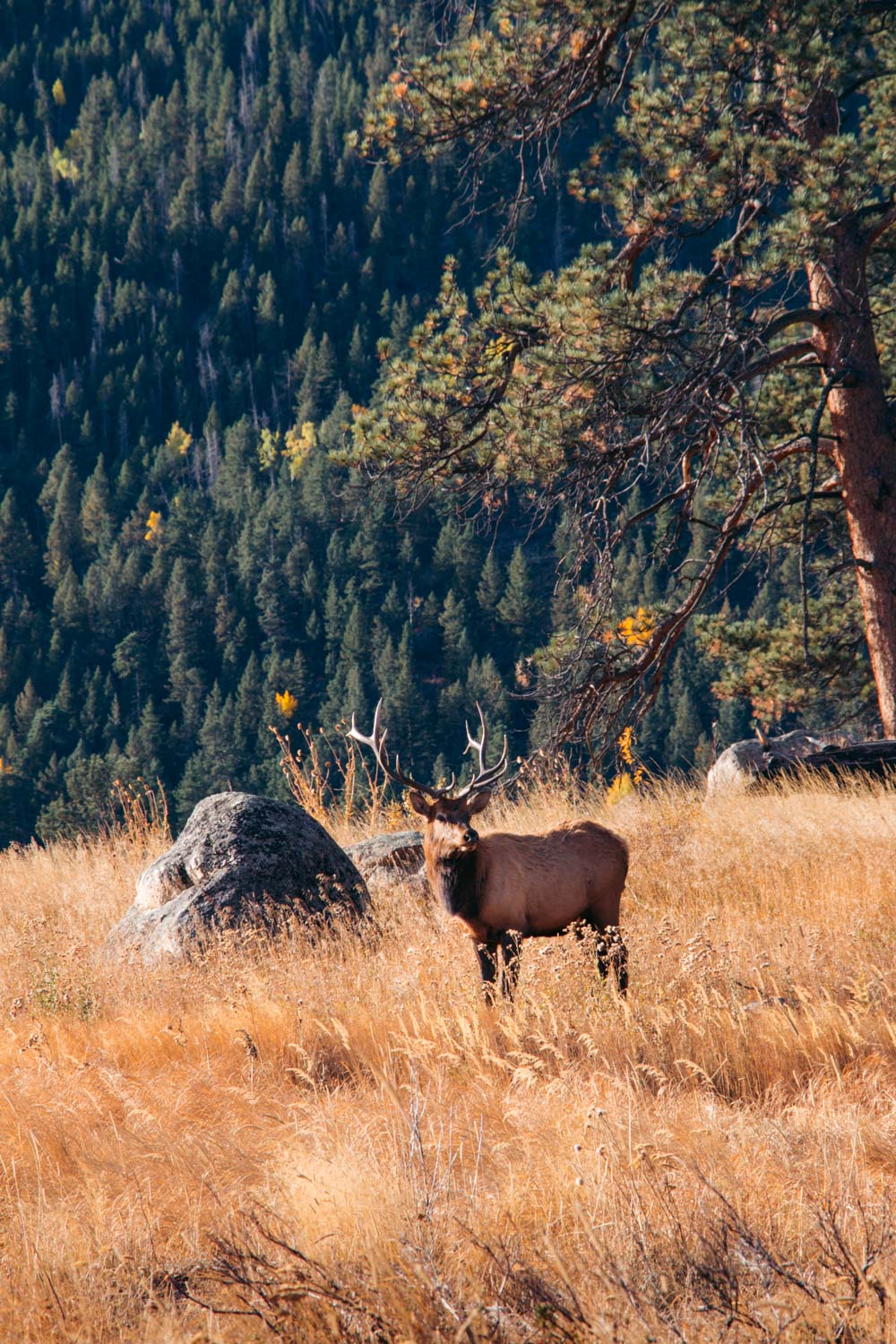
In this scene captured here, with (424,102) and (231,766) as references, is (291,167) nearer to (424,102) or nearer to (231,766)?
(231,766)

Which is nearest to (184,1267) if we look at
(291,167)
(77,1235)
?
(77,1235)

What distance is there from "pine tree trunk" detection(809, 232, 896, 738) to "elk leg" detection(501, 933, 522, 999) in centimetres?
639

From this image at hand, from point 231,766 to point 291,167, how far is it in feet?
446

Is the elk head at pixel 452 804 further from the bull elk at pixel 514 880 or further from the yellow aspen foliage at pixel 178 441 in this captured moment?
the yellow aspen foliage at pixel 178 441

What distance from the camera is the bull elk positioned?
18.8ft

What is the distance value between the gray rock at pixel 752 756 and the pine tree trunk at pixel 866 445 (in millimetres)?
1941

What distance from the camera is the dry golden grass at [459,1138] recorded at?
117 inches

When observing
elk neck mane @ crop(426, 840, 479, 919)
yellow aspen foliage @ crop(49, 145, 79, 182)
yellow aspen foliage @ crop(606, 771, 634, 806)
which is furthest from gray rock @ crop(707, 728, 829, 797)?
yellow aspen foliage @ crop(49, 145, 79, 182)

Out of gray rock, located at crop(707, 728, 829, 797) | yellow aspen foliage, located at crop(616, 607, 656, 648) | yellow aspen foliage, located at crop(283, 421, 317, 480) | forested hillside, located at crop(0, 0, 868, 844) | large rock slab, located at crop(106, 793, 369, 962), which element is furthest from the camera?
yellow aspen foliage, located at crop(283, 421, 317, 480)

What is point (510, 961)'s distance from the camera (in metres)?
5.76

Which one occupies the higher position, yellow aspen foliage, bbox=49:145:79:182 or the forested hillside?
yellow aspen foliage, bbox=49:145:79:182

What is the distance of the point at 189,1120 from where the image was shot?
4543 millimetres

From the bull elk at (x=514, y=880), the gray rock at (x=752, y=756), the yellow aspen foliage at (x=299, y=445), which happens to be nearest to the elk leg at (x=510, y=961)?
the bull elk at (x=514, y=880)

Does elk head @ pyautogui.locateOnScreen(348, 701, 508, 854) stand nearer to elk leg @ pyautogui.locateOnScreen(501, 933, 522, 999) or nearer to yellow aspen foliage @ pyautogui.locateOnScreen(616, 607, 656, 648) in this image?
elk leg @ pyautogui.locateOnScreen(501, 933, 522, 999)
